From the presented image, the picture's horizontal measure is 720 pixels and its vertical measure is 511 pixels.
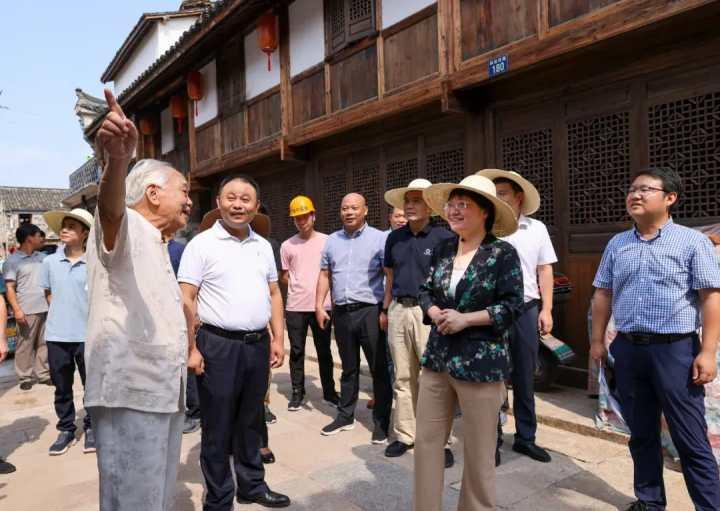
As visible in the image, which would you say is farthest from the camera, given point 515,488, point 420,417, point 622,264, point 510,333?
point 510,333

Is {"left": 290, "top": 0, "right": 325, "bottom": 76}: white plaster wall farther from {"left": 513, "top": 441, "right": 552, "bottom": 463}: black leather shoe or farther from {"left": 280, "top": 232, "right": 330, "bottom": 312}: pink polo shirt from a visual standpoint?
{"left": 513, "top": 441, "right": 552, "bottom": 463}: black leather shoe

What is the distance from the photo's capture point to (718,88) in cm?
477

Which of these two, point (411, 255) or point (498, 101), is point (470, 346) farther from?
point (498, 101)

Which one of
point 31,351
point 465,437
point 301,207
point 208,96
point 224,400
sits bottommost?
point 31,351

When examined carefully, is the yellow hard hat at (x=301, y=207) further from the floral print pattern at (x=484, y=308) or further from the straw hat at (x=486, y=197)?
the floral print pattern at (x=484, y=308)

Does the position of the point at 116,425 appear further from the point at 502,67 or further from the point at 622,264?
the point at 502,67

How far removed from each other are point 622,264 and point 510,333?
3.89 feet

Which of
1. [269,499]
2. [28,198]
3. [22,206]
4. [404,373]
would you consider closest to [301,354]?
[404,373]

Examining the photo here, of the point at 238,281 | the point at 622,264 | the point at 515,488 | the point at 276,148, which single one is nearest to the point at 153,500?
the point at 238,281

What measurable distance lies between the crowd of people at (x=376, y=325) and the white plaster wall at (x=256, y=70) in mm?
5915

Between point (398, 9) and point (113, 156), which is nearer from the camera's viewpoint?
point (113, 156)

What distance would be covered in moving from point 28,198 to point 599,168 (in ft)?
179

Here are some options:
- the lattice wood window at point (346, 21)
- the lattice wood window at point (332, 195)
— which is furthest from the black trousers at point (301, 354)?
the lattice wood window at point (346, 21)

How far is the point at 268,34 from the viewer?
9.62 m
